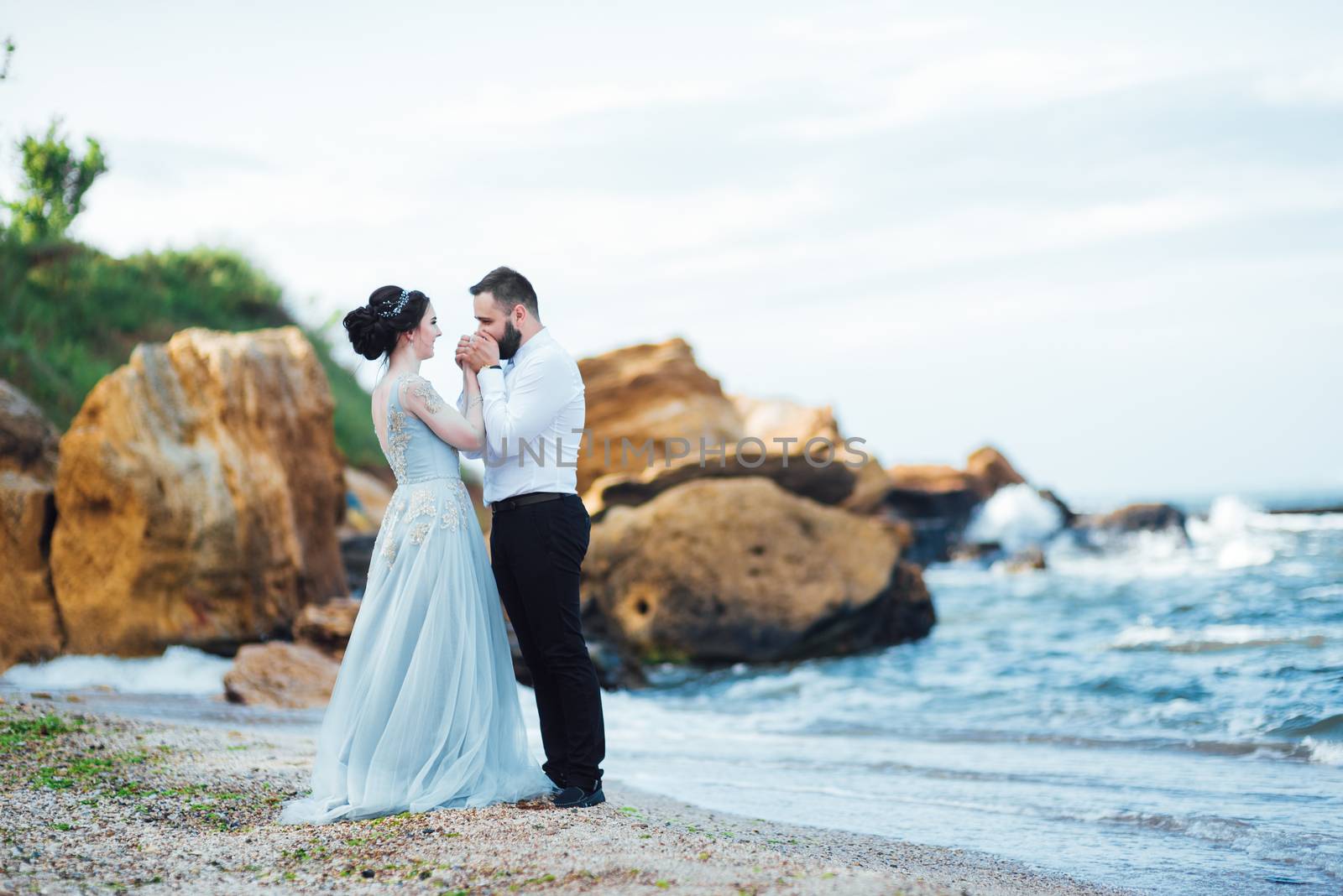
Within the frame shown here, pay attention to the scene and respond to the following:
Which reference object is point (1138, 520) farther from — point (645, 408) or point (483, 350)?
point (483, 350)

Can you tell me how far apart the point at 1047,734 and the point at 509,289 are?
6.19 meters

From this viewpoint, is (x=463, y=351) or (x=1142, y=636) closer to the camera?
(x=463, y=351)

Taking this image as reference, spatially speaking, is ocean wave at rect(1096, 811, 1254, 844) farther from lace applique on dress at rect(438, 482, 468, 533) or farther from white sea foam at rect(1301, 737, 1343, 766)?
lace applique on dress at rect(438, 482, 468, 533)

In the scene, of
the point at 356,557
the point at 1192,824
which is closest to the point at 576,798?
the point at 1192,824

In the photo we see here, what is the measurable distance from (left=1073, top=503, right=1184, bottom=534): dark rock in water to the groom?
30.8 m

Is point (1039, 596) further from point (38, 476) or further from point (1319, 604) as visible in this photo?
point (38, 476)

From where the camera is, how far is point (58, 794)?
16.6ft

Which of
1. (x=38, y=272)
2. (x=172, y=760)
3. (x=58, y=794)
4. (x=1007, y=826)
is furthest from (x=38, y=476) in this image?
(x=38, y=272)

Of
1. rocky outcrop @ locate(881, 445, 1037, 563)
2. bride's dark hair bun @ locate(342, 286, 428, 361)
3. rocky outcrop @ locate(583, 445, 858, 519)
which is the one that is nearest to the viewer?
bride's dark hair bun @ locate(342, 286, 428, 361)

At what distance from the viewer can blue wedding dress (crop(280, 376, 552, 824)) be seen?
5.00m

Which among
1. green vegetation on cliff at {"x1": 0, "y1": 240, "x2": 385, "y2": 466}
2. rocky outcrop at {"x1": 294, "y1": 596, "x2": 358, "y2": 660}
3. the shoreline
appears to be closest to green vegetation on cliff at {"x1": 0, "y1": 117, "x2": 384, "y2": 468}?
green vegetation on cliff at {"x1": 0, "y1": 240, "x2": 385, "y2": 466}

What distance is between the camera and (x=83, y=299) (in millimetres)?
20750

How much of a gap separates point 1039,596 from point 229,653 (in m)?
13.8

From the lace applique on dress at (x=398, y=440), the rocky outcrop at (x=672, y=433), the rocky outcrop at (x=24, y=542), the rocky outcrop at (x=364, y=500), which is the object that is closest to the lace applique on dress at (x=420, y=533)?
the lace applique on dress at (x=398, y=440)
